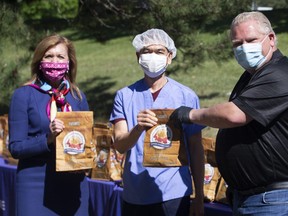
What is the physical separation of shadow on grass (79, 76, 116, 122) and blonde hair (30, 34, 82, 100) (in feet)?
17.6

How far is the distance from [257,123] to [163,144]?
0.52m

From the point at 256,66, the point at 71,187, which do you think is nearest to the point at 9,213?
the point at 71,187

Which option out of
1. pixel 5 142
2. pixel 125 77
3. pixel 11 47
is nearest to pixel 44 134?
pixel 5 142

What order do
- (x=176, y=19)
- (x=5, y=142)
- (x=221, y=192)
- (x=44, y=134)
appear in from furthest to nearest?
(x=176, y=19) < (x=5, y=142) < (x=221, y=192) < (x=44, y=134)

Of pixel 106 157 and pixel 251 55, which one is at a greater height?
pixel 251 55

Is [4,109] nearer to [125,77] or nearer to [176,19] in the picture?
[125,77]

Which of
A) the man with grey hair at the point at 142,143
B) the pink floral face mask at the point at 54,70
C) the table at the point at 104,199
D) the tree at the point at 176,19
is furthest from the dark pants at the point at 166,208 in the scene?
the tree at the point at 176,19

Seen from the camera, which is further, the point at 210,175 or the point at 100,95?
the point at 100,95

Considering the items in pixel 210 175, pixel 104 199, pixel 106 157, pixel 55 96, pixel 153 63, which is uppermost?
pixel 153 63

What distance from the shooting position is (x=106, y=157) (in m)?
4.34

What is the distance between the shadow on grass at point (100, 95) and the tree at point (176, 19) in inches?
46.9

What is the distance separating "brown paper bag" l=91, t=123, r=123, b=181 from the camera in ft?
14.1

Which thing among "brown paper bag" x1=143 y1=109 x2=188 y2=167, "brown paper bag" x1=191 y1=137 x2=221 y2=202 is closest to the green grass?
"brown paper bag" x1=191 y1=137 x2=221 y2=202

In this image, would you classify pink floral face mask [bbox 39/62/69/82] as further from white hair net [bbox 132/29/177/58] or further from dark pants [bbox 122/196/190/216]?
dark pants [bbox 122/196/190/216]
